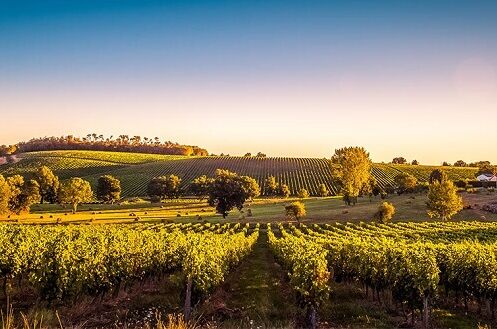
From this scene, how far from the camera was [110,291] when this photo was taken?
2995 centimetres

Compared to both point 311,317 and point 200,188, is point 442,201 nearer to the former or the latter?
point 311,317

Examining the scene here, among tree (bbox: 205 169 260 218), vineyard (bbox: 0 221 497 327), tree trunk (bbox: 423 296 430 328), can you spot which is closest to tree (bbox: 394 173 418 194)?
tree (bbox: 205 169 260 218)

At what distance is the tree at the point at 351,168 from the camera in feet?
363

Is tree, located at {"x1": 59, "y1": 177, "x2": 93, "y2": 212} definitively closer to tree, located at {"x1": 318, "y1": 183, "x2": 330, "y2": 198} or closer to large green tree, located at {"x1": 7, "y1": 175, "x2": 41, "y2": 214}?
large green tree, located at {"x1": 7, "y1": 175, "x2": 41, "y2": 214}

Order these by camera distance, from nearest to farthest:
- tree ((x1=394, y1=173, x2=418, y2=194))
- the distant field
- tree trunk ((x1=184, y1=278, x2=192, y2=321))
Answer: tree trunk ((x1=184, y1=278, x2=192, y2=321)), tree ((x1=394, y1=173, x2=418, y2=194)), the distant field

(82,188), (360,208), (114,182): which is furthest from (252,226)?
(114,182)

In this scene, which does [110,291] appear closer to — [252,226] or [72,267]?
[72,267]

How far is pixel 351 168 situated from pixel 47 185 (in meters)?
87.2

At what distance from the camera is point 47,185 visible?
5000 inches

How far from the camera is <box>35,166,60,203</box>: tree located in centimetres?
12656

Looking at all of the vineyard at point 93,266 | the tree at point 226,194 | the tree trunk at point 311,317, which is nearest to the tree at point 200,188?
the tree at point 226,194

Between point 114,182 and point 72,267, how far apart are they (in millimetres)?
111197

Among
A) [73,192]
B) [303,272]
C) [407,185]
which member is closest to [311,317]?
[303,272]

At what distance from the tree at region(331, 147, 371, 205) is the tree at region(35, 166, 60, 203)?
82.1m
